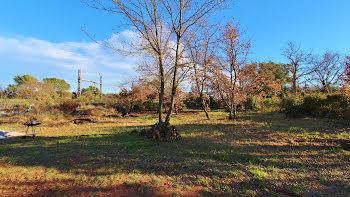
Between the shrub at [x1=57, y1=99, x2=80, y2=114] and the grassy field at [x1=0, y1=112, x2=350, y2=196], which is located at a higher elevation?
the shrub at [x1=57, y1=99, x2=80, y2=114]

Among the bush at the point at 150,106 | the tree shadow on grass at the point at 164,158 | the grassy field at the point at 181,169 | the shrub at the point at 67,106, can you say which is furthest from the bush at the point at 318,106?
the shrub at the point at 67,106

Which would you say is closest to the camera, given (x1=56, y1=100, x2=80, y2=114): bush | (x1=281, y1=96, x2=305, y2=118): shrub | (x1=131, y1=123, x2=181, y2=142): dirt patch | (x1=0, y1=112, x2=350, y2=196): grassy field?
(x1=0, y1=112, x2=350, y2=196): grassy field

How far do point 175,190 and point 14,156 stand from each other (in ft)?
15.5

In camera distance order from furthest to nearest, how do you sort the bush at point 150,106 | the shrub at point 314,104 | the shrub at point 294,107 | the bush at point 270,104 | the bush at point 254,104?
the bush at point 150,106 → the bush at point 254,104 → the bush at point 270,104 → the shrub at point 294,107 → the shrub at point 314,104

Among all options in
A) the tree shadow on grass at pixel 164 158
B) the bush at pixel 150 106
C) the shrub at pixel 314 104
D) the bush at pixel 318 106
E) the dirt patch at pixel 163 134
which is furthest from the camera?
the bush at pixel 150 106

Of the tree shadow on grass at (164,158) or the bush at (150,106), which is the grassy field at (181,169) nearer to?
the tree shadow on grass at (164,158)

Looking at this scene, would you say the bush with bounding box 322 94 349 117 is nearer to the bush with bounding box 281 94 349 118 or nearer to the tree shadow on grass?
the bush with bounding box 281 94 349 118

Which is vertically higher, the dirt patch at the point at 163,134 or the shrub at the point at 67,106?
the shrub at the point at 67,106

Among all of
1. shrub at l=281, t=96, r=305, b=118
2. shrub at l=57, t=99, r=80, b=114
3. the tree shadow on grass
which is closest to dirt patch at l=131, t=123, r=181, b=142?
the tree shadow on grass

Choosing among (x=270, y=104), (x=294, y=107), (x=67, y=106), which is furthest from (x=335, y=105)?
(x=67, y=106)

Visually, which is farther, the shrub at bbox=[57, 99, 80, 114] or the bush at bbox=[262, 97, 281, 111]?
the bush at bbox=[262, 97, 281, 111]

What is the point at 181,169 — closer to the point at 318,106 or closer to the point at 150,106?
the point at 318,106

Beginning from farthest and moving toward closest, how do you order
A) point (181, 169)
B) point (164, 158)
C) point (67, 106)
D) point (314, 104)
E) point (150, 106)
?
point (150, 106)
point (67, 106)
point (314, 104)
point (164, 158)
point (181, 169)

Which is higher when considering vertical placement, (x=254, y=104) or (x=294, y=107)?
(x=254, y=104)
